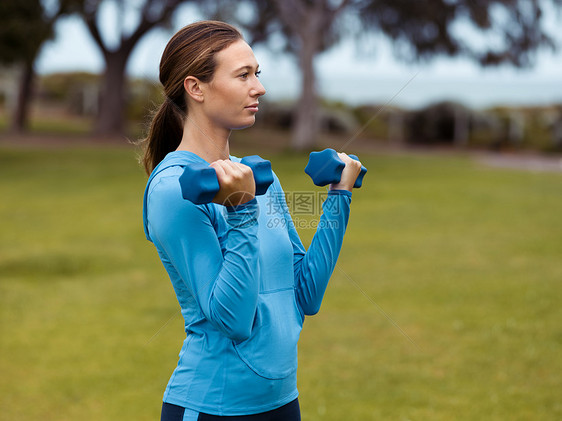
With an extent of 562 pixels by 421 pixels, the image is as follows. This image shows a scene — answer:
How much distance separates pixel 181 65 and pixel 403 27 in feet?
71.4

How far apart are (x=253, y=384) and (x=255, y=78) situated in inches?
30.7

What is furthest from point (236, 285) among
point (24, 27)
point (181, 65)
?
point (24, 27)

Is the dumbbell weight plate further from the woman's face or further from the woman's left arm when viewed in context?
the woman's left arm

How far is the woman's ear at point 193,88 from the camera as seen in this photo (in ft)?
5.88

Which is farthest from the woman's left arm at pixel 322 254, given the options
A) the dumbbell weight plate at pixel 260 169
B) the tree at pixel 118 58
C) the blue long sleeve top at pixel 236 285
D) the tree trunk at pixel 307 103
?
the tree at pixel 118 58

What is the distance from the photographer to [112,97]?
23859 mm

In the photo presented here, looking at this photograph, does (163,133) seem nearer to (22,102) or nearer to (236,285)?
(236,285)

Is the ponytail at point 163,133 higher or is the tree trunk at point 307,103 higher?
the ponytail at point 163,133

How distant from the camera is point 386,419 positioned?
15.7ft

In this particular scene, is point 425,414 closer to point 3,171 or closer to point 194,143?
point 194,143

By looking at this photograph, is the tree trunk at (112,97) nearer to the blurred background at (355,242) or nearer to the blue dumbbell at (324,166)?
the blurred background at (355,242)

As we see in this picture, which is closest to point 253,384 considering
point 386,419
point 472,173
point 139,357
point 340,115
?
point 386,419

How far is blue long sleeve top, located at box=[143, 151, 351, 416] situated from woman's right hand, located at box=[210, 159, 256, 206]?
0.04 m

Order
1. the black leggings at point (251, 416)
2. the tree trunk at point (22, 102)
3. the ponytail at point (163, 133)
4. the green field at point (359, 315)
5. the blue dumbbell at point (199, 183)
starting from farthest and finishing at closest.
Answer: the tree trunk at point (22, 102) < the green field at point (359, 315) < the ponytail at point (163, 133) < the black leggings at point (251, 416) < the blue dumbbell at point (199, 183)
